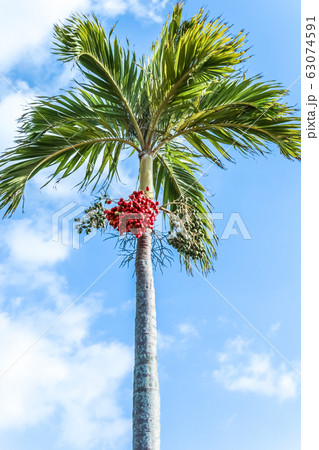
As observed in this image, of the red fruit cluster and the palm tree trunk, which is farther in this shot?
the red fruit cluster

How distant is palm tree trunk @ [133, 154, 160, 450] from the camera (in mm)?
4773

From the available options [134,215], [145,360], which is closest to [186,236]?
[134,215]

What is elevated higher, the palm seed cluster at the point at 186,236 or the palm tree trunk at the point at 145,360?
the palm seed cluster at the point at 186,236

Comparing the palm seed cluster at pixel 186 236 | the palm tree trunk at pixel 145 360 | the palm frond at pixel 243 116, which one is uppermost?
the palm frond at pixel 243 116

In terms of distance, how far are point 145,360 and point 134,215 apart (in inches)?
65.5

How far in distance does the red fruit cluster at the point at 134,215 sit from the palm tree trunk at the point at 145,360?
0.17 m

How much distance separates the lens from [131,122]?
6699mm

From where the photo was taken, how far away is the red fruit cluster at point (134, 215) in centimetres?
591

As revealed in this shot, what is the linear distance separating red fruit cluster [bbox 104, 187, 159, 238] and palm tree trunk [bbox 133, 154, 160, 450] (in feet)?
0.56

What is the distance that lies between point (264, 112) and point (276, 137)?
0.42 metres

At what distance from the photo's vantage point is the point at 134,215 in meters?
5.92

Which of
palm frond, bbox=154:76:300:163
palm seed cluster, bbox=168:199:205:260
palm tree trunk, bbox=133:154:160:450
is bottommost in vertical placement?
palm tree trunk, bbox=133:154:160:450
